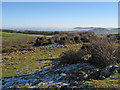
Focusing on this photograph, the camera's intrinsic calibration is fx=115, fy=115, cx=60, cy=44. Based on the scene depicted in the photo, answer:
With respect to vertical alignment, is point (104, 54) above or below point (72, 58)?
above

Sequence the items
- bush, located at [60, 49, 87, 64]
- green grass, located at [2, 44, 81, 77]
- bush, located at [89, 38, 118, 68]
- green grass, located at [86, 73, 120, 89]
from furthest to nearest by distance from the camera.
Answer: bush, located at [60, 49, 87, 64]
green grass, located at [2, 44, 81, 77]
bush, located at [89, 38, 118, 68]
green grass, located at [86, 73, 120, 89]

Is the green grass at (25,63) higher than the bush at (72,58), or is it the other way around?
the bush at (72,58)

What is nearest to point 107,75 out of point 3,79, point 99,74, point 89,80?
point 99,74

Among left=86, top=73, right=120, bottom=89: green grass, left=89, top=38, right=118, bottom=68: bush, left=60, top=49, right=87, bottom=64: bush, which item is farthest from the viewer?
left=60, top=49, right=87, bottom=64: bush

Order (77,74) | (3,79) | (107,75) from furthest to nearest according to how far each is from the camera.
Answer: (3,79) → (77,74) → (107,75)

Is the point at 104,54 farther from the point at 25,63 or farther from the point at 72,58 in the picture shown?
the point at 25,63

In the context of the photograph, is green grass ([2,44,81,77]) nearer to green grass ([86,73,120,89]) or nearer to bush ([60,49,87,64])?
bush ([60,49,87,64])

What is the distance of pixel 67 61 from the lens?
21.6 ft

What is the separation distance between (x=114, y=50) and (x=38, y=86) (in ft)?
11.8

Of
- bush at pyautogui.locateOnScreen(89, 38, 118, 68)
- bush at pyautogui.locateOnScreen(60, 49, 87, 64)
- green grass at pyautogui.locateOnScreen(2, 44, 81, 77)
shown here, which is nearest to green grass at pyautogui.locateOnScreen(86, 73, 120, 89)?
bush at pyautogui.locateOnScreen(89, 38, 118, 68)

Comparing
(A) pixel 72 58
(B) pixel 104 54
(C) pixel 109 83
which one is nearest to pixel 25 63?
(A) pixel 72 58

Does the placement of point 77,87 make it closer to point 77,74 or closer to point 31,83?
point 77,74

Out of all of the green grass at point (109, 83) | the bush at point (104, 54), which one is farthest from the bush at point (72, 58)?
the green grass at point (109, 83)

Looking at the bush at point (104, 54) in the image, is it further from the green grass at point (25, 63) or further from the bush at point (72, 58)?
the green grass at point (25, 63)
